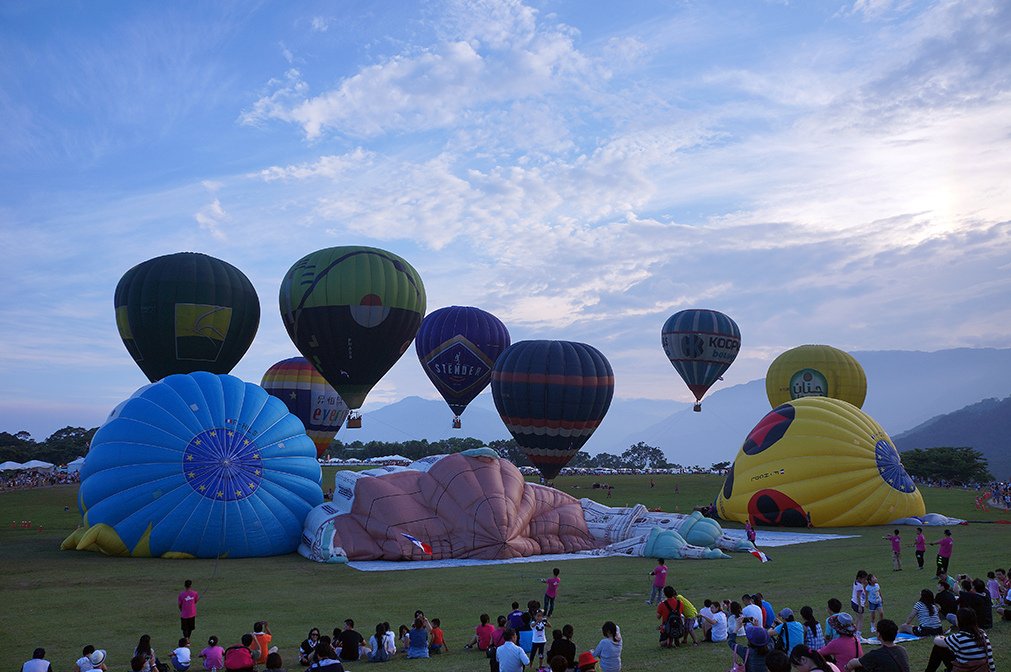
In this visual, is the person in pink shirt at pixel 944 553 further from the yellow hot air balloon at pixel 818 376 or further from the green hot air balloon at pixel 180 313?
the yellow hot air balloon at pixel 818 376

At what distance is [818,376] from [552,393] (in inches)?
881

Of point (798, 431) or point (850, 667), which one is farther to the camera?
point (798, 431)

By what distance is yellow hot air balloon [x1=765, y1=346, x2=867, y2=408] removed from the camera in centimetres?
5128

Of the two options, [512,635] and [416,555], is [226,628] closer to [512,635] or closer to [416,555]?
[512,635]

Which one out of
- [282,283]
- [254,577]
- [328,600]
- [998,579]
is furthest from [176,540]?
[998,579]

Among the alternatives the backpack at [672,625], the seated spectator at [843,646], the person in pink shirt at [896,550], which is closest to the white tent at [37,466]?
the person in pink shirt at [896,550]

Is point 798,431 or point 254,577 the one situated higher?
point 798,431

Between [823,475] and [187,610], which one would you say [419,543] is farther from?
[823,475]

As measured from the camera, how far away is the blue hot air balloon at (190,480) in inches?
922

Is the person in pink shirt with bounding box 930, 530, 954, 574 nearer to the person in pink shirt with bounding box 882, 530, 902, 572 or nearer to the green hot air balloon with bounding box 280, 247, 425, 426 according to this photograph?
the person in pink shirt with bounding box 882, 530, 902, 572

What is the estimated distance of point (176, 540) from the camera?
76.4 ft

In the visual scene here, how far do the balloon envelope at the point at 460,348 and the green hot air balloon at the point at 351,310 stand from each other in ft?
47.7

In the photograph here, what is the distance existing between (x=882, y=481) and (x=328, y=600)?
21.9 meters

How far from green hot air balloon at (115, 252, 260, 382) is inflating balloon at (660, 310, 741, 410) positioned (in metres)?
29.6
